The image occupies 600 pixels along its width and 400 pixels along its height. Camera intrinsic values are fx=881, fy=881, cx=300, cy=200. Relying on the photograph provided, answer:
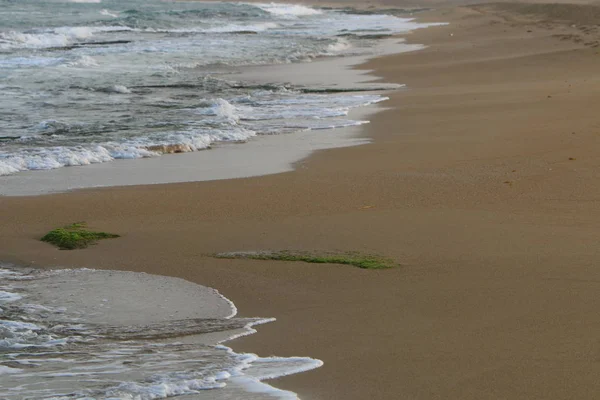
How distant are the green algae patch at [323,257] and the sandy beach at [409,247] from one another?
86 mm

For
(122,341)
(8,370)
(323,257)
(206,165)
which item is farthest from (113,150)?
(8,370)

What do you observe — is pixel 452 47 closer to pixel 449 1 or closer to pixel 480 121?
pixel 480 121

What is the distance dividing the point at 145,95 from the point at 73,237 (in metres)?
7.44

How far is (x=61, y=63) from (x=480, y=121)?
34.9ft

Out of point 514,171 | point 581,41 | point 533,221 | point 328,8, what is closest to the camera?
point 533,221

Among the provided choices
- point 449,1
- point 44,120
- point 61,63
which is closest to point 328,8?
point 449,1

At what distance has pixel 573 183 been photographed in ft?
21.8

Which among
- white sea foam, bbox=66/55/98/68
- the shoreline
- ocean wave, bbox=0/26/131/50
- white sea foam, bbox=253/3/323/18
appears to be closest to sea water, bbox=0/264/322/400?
the shoreline

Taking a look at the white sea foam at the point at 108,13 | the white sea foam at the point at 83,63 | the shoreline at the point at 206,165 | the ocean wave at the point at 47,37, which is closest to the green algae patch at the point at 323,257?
the shoreline at the point at 206,165

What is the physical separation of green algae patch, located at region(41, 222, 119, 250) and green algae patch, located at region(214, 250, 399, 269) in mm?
894

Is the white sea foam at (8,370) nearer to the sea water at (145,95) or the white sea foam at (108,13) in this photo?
the sea water at (145,95)

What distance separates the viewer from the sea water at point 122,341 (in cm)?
329

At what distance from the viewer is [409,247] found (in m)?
5.20

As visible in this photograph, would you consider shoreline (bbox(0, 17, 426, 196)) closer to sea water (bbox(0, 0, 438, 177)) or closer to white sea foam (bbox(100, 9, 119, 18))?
sea water (bbox(0, 0, 438, 177))
